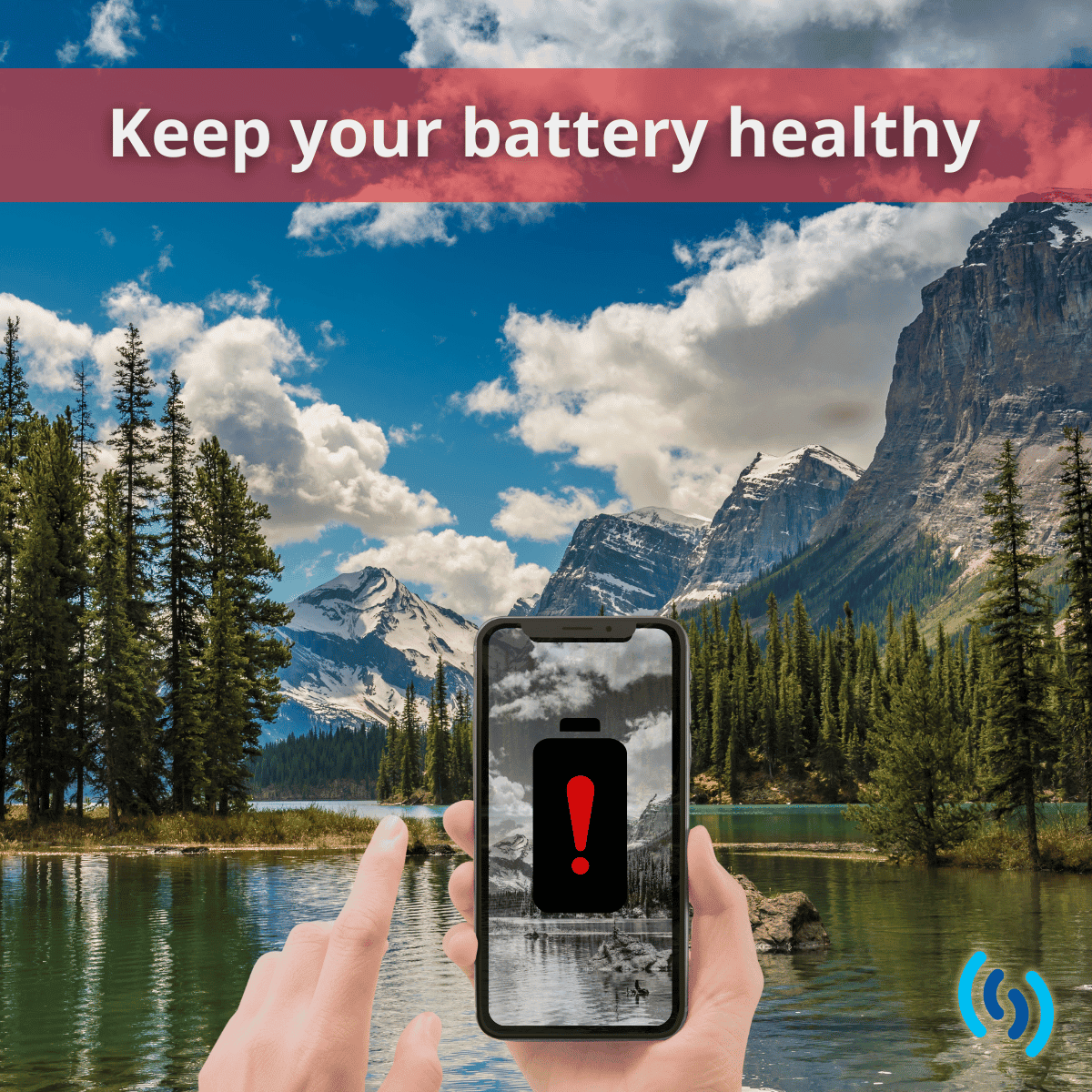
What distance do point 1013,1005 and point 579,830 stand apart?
2197 centimetres

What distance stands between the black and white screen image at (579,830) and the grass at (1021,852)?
43.4m

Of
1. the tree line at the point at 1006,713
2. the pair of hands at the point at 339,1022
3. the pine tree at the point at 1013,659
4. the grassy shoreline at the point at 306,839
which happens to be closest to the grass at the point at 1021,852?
the grassy shoreline at the point at 306,839

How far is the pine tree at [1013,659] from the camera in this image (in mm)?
42438

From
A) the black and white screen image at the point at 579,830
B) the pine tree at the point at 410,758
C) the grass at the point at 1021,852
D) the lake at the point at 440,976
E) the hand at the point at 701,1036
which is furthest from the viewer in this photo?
the pine tree at the point at 410,758

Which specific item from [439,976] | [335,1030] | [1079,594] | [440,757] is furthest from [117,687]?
[440,757]

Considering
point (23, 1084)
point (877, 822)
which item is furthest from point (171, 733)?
point (23, 1084)

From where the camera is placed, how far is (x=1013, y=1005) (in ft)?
67.5

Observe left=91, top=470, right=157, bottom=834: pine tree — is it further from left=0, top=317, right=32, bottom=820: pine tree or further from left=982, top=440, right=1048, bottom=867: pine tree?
left=982, top=440, right=1048, bottom=867: pine tree

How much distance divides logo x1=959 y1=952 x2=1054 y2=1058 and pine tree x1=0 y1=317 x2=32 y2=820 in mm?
43109

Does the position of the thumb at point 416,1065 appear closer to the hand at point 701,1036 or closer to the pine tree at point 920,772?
the hand at point 701,1036

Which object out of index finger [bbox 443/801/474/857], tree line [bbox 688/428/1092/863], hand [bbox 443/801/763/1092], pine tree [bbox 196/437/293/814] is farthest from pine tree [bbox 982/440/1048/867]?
hand [bbox 443/801/763/1092]

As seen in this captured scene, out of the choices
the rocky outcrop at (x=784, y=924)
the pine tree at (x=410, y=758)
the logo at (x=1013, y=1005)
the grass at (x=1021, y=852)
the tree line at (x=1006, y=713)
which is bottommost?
the pine tree at (x=410, y=758)

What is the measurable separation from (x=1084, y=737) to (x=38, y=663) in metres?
49.7

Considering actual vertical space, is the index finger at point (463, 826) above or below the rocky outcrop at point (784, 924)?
above
